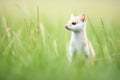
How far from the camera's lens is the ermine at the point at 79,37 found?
235 centimetres

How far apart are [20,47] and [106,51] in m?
0.51

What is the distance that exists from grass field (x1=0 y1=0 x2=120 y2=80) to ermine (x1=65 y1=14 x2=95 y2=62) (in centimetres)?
4

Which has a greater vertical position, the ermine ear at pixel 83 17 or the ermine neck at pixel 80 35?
the ermine ear at pixel 83 17

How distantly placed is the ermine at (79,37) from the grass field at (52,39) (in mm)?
43

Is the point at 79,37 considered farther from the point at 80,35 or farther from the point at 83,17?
the point at 83,17

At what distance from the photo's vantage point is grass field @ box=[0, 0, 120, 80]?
2145 millimetres

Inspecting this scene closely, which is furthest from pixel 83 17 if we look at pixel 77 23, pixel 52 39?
pixel 52 39

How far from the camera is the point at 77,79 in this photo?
206 centimetres

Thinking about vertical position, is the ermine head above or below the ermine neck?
above

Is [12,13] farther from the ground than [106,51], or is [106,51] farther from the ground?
[12,13]

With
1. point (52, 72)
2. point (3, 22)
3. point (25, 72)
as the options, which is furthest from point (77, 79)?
point (3, 22)

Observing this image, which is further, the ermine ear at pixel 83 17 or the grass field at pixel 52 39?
the ermine ear at pixel 83 17

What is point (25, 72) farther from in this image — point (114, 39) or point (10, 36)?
point (114, 39)

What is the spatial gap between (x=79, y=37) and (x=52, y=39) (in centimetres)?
17
